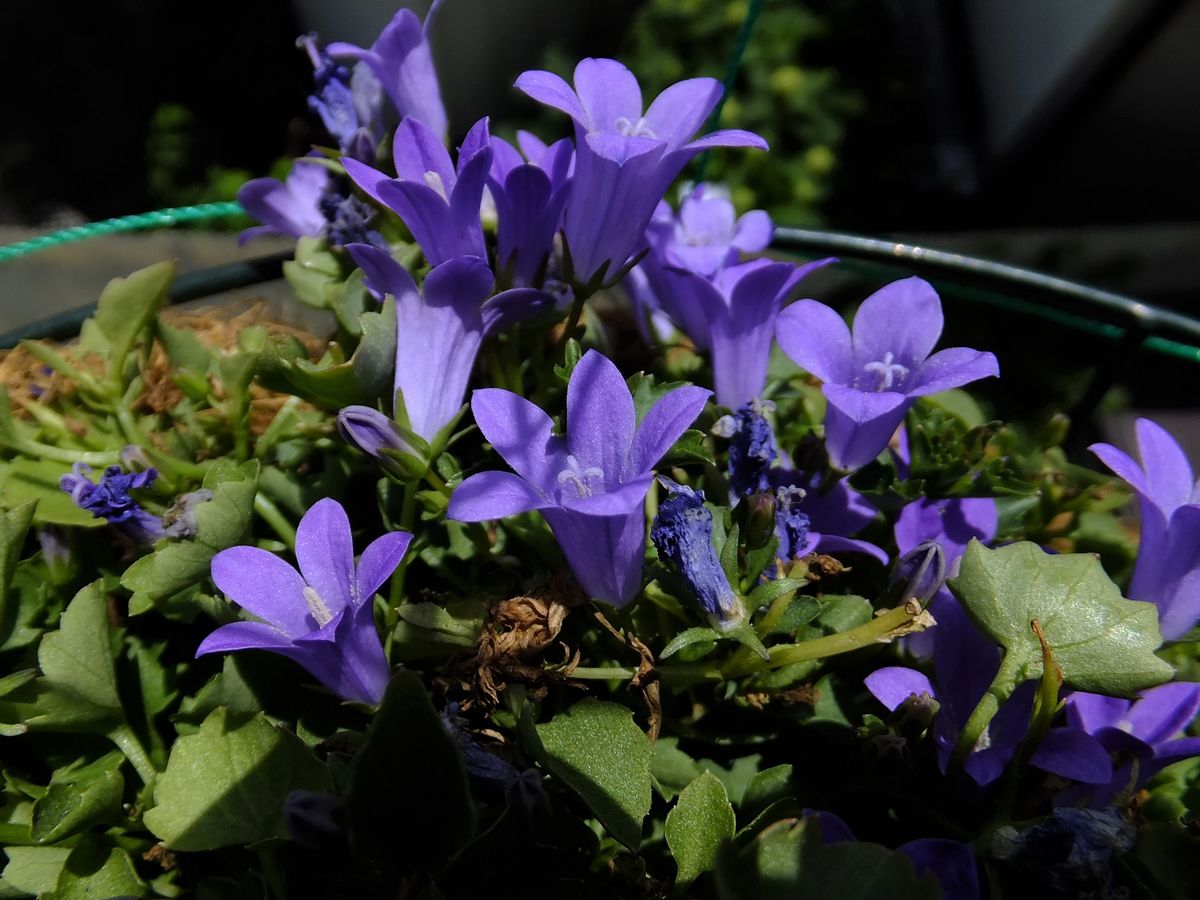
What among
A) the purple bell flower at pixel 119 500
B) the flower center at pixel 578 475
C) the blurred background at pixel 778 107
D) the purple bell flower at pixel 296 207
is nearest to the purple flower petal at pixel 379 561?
the flower center at pixel 578 475

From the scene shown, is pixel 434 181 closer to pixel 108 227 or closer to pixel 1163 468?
pixel 108 227

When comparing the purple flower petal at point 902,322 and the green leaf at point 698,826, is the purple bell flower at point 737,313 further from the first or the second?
the green leaf at point 698,826

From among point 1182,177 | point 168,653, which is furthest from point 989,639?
point 1182,177

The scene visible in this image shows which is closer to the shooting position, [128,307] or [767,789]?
[767,789]

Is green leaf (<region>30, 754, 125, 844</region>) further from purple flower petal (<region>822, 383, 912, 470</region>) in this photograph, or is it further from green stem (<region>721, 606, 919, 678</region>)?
purple flower petal (<region>822, 383, 912, 470</region>)

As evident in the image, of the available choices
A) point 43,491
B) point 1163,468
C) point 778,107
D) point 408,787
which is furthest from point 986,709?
point 778,107

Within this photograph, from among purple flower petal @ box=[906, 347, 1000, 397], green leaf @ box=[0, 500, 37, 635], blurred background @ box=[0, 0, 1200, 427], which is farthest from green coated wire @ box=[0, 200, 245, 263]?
blurred background @ box=[0, 0, 1200, 427]

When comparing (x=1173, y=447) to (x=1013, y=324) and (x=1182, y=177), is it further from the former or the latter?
(x=1182, y=177)
